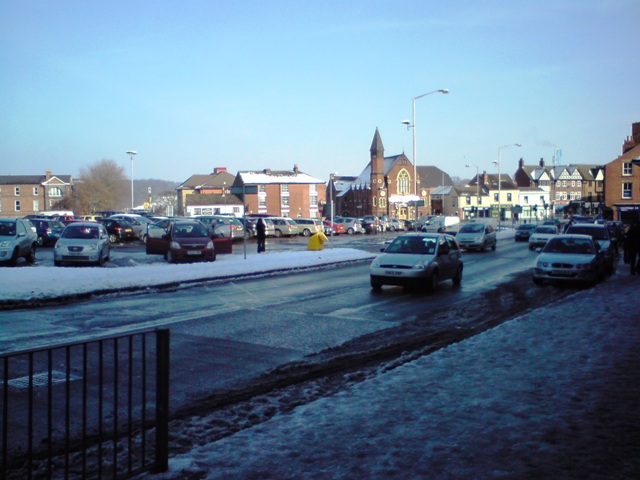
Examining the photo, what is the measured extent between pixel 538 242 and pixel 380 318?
2683 centimetres

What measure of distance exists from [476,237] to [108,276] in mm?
22584

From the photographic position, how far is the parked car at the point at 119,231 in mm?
39750

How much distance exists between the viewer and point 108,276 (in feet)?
58.4

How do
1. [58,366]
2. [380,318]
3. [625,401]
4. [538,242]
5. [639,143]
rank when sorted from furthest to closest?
[639,143]
[538,242]
[380,318]
[58,366]
[625,401]

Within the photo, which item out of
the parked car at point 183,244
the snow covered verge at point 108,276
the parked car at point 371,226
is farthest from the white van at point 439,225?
the snow covered verge at point 108,276

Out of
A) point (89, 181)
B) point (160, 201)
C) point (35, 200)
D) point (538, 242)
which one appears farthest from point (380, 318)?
point (160, 201)

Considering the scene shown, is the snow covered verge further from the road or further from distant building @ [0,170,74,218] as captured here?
distant building @ [0,170,74,218]

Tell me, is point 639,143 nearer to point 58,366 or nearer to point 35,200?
point 58,366

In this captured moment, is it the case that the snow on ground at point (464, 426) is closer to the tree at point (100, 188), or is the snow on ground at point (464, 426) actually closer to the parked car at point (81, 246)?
the parked car at point (81, 246)

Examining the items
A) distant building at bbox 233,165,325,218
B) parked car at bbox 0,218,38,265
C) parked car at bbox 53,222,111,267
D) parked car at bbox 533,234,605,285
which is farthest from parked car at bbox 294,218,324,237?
distant building at bbox 233,165,325,218

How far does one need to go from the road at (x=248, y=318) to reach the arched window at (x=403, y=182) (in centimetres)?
10018

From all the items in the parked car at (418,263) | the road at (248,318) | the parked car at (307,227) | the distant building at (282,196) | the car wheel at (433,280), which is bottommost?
the road at (248,318)

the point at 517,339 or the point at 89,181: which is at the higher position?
the point at 89,181

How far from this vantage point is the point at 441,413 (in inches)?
234
